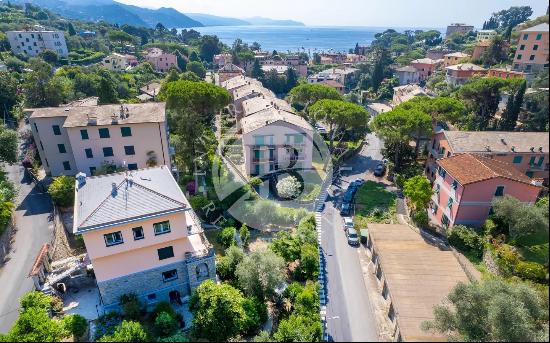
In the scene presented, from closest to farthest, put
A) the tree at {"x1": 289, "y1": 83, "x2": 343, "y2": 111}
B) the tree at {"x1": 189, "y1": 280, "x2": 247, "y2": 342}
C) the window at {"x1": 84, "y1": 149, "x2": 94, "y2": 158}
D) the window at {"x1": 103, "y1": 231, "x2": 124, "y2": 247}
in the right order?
1. the tree at {"x1": 189, "y1": 280, "x2": 247, "y2": 342}
2. the window at {"x1": 103, "y1": 231, "x2": 124, "y2": 247}
3. the window at {"x1": 84, "y1": 149, "x2": 94, "y2": 158}
4. the tree at {"x1": 289, "y1": 83, "x2": 343, "y2": 111}

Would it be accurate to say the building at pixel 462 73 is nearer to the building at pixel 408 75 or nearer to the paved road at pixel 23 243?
the building at pixel 408 75

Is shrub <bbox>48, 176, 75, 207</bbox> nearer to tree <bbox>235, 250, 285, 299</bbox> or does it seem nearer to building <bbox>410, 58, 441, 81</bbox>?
tree <bbox>235, 250, 285, 299</bbox>

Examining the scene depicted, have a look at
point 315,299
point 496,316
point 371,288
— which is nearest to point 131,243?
point 315,299

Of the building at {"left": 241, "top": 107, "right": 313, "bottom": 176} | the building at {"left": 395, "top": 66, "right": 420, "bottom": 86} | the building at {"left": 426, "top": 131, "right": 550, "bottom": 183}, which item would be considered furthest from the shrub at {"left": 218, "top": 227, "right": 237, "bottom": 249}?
the building at {"left": 395, "top": 66, "right": 420, "bottom": 86}

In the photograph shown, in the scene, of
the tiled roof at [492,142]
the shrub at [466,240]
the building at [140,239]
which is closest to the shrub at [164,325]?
the building at [140,239]

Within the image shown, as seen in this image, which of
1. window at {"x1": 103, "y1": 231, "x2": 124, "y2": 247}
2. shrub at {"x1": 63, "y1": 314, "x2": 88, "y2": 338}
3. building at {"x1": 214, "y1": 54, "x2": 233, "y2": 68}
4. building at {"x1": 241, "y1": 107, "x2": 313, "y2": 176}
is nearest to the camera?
shrub at {"x1": 63, "y1": 314, "x2": 88, "y2": 338}

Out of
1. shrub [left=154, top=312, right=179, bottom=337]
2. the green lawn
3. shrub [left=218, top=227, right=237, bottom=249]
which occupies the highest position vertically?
shrub [left=154, top=312, right=179, bottom=337]

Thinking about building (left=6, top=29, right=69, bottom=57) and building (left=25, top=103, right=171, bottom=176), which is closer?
building (left=25, top=103, right=171, bottom=176)
